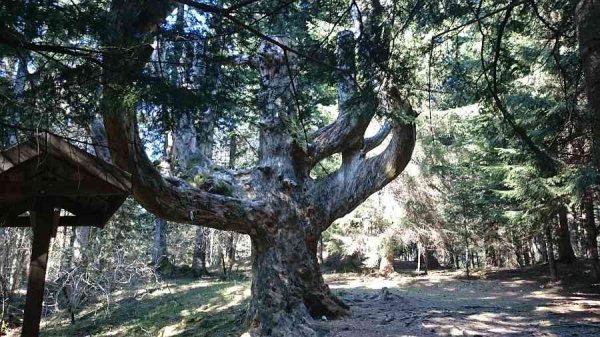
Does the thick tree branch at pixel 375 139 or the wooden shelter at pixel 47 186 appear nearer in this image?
the wooden shelter at pixel 47 186

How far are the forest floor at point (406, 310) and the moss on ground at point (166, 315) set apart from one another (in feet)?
0.07

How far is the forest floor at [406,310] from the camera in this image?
7758 mm

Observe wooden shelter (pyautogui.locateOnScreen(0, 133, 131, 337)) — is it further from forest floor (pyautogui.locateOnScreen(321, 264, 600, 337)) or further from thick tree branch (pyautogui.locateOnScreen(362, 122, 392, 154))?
thick tree branch (pyautogui.locateOnScreen(362, 122, 392, 154))

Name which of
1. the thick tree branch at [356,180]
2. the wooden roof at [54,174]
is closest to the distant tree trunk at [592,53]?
the wooden roof at [54,174]

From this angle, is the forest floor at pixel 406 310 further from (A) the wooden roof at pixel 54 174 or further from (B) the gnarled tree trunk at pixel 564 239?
(A) the wooden roof at pixel 54 174

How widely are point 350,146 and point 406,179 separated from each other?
8.15m

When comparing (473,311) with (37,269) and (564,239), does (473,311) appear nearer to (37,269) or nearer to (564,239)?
(564,239)

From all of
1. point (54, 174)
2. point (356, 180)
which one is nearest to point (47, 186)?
point (54, 174)

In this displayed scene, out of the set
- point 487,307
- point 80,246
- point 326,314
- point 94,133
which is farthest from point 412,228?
point 94,133

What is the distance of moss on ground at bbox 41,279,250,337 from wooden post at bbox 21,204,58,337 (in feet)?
12.7

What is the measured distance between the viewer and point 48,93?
3.37m

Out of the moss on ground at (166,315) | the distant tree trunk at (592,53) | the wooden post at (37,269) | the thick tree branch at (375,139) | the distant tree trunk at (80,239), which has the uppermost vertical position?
the thick tree branch at (375,139)

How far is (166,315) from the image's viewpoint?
11078 millimetres

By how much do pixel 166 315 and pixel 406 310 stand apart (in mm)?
5916
